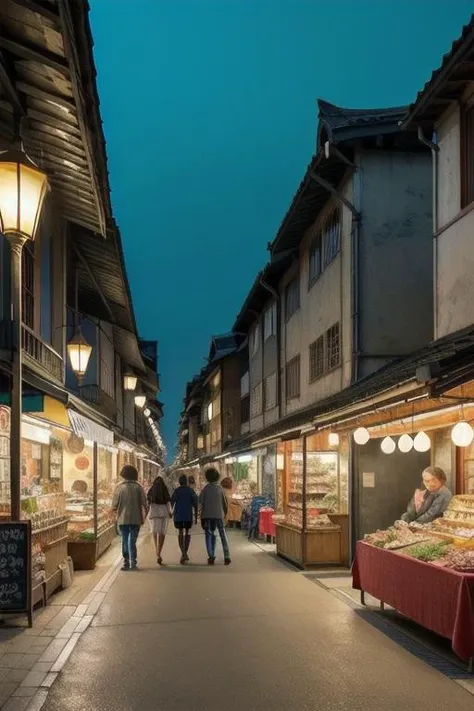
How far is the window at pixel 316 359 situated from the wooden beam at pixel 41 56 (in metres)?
13.6

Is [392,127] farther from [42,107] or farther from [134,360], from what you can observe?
[134,360]

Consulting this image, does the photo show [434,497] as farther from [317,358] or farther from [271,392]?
[271,392]

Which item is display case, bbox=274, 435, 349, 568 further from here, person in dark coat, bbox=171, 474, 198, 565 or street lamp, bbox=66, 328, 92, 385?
street lamp, bbox=66, 328, 92, 385

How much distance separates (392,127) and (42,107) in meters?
9.26

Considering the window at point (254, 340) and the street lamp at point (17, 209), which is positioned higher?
the window at point (254, 340)

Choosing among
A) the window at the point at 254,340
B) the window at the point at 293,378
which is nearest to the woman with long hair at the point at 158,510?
the window at the point at 293,378

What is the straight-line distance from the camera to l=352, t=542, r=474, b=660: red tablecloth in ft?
26.9

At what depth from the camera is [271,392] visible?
31.1m

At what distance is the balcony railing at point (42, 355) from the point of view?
43.7 feet

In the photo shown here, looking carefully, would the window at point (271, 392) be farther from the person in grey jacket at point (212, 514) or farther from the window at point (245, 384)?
the person in grey jacket at point (212, 514)

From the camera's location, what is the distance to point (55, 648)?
29.6 ft

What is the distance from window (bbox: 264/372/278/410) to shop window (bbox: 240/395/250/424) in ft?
24.5

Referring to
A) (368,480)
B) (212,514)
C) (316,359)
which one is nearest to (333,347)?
(316,359)

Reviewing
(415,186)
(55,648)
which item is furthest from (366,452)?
(55,648)
